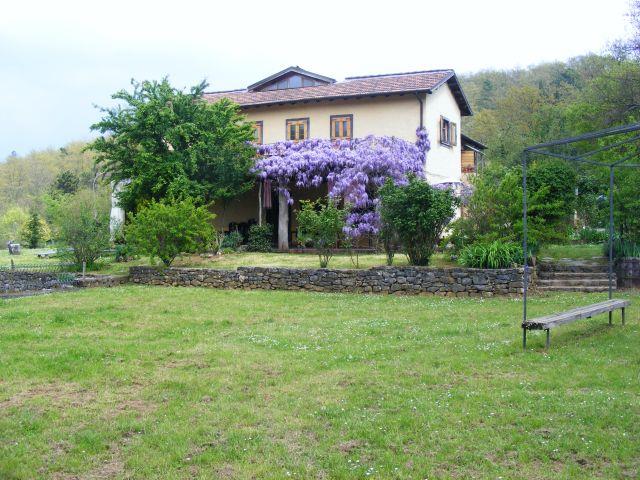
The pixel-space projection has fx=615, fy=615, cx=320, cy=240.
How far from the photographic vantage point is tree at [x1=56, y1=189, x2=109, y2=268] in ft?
66.4

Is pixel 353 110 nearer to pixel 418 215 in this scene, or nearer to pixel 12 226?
pixel 418 215

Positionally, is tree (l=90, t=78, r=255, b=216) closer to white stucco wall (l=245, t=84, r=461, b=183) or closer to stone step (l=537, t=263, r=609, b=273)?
white stucco wall (l=245, t=84, r=461, b=183)

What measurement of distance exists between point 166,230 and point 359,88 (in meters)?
10.6

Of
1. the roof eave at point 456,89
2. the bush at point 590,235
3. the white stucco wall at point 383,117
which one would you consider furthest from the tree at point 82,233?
the bush at point 590,235

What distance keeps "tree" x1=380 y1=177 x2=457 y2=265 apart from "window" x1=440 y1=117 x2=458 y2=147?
10421 mm

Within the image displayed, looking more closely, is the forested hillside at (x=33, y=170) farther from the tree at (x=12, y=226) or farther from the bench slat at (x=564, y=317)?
the bench slat at (x=564, y=317)

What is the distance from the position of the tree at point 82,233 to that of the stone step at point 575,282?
14.0 meters

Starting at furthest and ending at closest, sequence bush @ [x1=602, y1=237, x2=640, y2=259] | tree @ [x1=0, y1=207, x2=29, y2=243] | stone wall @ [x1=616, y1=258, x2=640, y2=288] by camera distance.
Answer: tree @ [x1=0, y1=207, x2=29, y2=243] < bush @ [x1=602, y1=237, x2=640, y2=259] < stone wall @ [x1=616, y1=258, x2=640, y2=288]

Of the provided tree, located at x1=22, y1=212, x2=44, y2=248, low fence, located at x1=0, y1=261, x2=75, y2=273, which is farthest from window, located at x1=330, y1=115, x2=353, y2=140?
tree, located at x1=22, y1=212, x2=44, y2=248

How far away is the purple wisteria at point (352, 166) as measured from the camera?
2252cm

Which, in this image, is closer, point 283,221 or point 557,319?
point 557,319

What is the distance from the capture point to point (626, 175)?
16078mm

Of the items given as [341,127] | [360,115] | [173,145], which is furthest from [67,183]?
[360,115]

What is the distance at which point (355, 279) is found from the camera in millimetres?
16250
